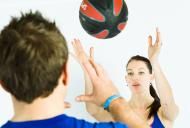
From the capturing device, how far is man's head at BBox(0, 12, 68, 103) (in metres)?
0.76

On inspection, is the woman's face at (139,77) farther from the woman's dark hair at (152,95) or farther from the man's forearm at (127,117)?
the man's forearm at (127,117)

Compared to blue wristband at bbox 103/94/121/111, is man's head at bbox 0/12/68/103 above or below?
above

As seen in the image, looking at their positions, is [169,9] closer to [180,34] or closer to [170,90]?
[180,34]

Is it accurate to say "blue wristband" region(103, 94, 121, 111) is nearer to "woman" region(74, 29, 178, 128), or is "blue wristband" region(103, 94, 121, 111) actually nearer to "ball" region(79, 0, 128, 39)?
"ball" region(79, 0, 128, 39)

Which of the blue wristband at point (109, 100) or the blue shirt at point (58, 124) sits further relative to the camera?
the blue wristband at point (109, 100)

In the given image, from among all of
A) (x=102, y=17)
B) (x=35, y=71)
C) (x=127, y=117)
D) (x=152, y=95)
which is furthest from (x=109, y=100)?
(x=152, y=95)

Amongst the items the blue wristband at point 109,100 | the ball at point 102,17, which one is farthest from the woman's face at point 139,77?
the blue wristband at point 109,100

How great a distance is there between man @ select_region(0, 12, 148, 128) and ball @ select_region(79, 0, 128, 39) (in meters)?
1.19

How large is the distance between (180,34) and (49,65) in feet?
5.52

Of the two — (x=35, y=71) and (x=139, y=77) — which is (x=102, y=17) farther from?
(x=35, y=71)

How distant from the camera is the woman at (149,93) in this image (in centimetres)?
219

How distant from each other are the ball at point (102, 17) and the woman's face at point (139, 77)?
326 mm

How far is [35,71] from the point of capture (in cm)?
76

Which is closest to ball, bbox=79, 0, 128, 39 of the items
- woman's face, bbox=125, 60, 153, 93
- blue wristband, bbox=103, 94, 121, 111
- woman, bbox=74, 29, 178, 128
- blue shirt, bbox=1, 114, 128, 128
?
woman, bbox=74, 29, 178, 128
